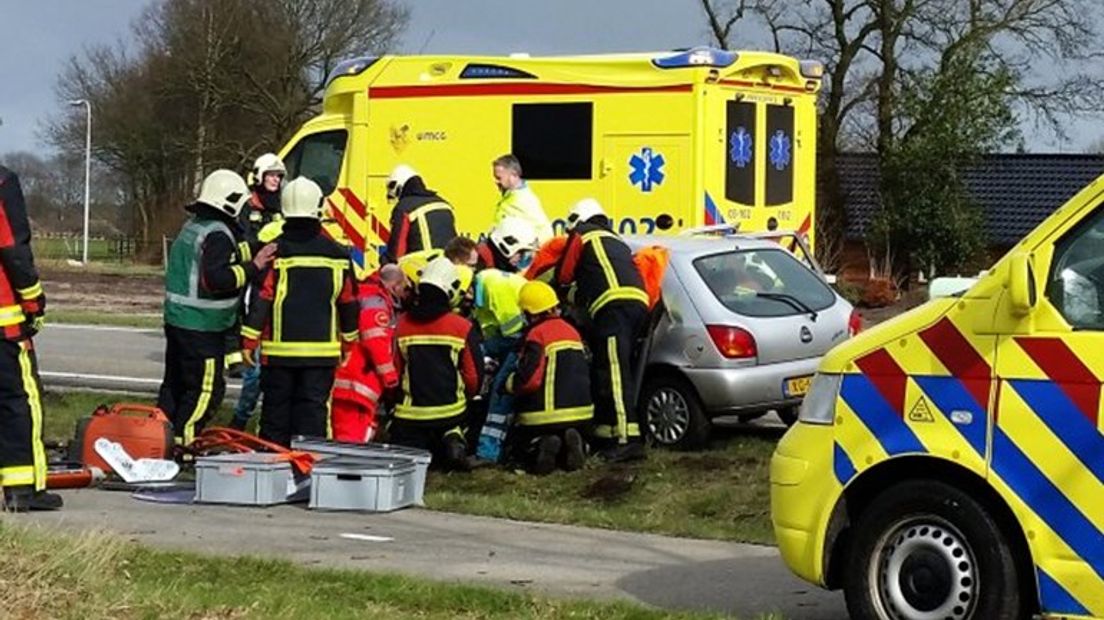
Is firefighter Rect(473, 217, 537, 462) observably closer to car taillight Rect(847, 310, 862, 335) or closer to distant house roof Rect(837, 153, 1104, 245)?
car taillight Rect(847, 310, 862, 335)

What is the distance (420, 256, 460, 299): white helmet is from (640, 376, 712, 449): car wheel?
5.68ft

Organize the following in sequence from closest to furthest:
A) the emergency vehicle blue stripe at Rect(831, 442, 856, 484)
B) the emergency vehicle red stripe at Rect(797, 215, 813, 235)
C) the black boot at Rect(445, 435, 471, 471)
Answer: the emergency vehicle blue stripe at Rect(831, 442, 856, 484), the black boot at Rect(445, 435, 471, 471), the emergency vehicle red stripe at Rect(797, 215, 813, 235)

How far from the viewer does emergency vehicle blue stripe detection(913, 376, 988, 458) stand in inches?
261

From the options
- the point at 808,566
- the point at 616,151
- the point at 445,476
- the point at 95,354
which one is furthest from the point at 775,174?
the point at 808,566

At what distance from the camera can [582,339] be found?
12398 mm

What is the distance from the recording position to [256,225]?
14070 mm

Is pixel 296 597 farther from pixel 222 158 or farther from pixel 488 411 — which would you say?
pixel 222 158

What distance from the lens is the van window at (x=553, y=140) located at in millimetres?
16031

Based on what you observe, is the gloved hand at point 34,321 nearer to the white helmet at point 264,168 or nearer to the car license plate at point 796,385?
the white helmet at point 264,168

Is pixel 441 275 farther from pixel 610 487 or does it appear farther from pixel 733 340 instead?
pixel 733 340

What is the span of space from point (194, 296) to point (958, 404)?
6.90 metres

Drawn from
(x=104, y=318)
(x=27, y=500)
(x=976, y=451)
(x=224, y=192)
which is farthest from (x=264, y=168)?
(x=104, y=318)

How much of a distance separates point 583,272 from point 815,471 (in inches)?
217

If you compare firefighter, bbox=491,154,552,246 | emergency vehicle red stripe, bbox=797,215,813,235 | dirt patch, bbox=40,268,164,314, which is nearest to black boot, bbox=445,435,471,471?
firefighter, bbox=491,154,552,246
